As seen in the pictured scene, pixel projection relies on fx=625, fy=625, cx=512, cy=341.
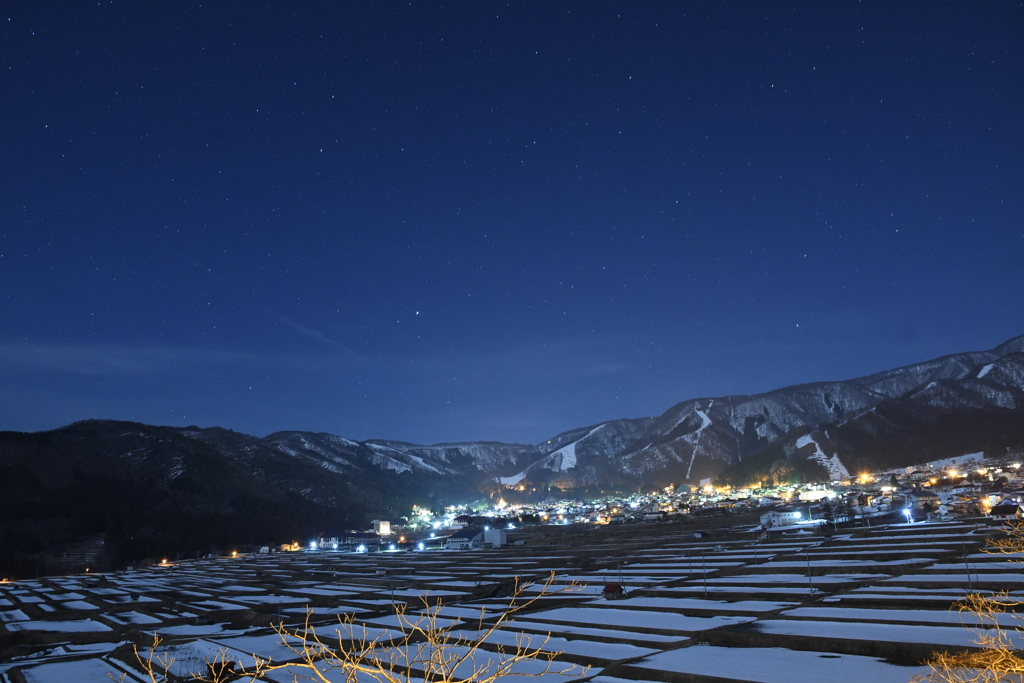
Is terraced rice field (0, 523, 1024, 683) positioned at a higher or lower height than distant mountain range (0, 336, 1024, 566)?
lower

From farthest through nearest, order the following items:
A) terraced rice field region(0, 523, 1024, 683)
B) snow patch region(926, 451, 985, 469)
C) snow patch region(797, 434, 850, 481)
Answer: snow patch region(797, 434, 850, 481) → snow patch region(926, 451, 985, 469) → terraced rice field region(0, 523, 1024, 683)

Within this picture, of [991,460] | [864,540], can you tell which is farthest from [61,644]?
[991,460]

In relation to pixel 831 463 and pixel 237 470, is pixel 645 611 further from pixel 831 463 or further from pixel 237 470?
pixel 831 463

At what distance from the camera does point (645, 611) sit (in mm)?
25562

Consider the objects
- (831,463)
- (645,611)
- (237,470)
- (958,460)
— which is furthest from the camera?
(831,463)

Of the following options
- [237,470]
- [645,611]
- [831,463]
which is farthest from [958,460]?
[237,470]

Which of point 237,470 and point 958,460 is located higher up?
point 237,470

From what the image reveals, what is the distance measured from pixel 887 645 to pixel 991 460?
13640 cm

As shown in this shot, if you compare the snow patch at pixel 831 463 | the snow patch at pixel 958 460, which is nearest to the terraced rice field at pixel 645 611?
the snow patch at pixel 958 460

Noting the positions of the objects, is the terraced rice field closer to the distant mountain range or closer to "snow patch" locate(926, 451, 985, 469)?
the distant mountain range

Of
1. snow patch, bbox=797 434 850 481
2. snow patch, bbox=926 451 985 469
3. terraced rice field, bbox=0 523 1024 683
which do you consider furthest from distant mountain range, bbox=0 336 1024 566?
terraced rice field, bbox=0 523 1024 683

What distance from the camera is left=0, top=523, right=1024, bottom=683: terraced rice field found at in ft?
55.2

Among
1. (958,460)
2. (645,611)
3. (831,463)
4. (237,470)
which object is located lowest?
(958,460)

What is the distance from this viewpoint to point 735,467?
189250 millimetres
